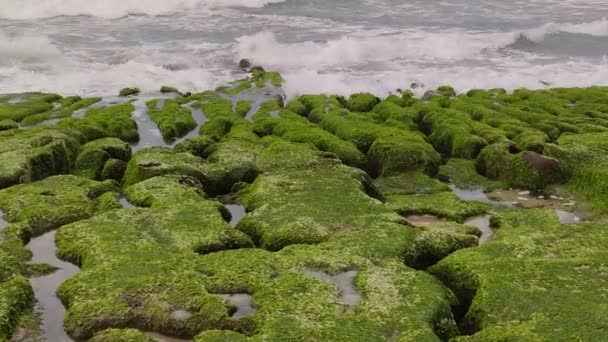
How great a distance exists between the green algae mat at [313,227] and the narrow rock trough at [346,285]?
0.07 meters

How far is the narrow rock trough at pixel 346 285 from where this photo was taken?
56.6ft

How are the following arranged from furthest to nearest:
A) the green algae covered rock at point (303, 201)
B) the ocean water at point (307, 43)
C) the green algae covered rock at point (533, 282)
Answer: the ocean water at point (307, 43), the green algae covered rock at point (303, 201), the green algae covered rock at point (533, 282)

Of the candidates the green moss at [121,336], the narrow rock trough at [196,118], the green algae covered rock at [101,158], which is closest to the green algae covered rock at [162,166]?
the green algae covered rock at [101,158]

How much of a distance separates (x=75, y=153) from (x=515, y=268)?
83.3ft

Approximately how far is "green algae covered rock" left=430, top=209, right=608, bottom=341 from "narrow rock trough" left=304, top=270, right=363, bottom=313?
120 inches

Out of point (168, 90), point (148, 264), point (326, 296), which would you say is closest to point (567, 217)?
point (326, 296)

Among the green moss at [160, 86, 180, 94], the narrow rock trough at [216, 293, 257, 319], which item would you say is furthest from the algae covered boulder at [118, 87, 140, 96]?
the narrow rock trough at [216, 293, 257, 319]

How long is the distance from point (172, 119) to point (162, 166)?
1423 centimetres

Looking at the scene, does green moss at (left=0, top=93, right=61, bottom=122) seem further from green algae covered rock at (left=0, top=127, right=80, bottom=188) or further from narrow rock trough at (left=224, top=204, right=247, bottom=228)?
narrow rock trough at (left=224, top=204, right=247, bottom=228)

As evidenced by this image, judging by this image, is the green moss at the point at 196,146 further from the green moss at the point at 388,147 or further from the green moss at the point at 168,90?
the green moss at the point at 168,90

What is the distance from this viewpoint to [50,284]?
1908cm

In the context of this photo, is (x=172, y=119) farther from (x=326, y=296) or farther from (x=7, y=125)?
(x=326, y=296)

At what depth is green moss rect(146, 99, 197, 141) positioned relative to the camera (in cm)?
4115

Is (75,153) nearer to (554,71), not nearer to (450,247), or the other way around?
(450,247)
